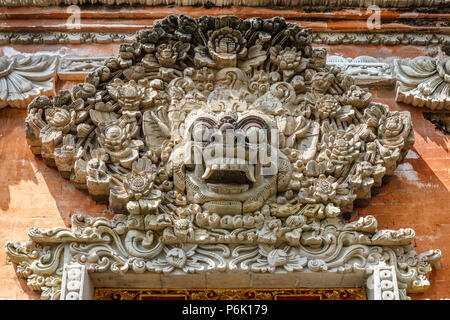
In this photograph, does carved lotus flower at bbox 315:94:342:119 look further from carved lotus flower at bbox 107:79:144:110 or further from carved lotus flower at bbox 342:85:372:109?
carved lotus flower at bbox 107:79:144:110

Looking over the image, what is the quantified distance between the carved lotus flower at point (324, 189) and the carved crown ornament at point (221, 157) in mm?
12

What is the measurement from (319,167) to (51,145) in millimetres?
2619

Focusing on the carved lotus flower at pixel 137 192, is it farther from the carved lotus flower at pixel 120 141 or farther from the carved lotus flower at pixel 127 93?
the carved lotus flower at pixel 127 93

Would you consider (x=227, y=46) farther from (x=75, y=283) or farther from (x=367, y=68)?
(x=75, y=283)

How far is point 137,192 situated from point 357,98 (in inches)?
95.7

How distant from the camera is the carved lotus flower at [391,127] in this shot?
882cm

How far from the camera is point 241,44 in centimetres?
921

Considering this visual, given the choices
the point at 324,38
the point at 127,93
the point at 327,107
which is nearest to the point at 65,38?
the point at 127,93

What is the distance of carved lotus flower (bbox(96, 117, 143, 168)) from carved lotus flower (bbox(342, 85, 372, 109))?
7.01 feet

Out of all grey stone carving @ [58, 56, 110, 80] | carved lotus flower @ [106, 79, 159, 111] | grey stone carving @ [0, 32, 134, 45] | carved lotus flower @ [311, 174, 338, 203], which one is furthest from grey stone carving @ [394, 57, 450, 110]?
grey stone carving @ [58, 56, 110, 80]

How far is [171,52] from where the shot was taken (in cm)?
912

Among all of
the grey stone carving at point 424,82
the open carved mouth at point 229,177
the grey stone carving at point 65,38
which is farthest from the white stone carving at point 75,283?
the grey stone carving at point 424,82

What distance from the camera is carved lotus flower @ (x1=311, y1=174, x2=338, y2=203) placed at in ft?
27.7
